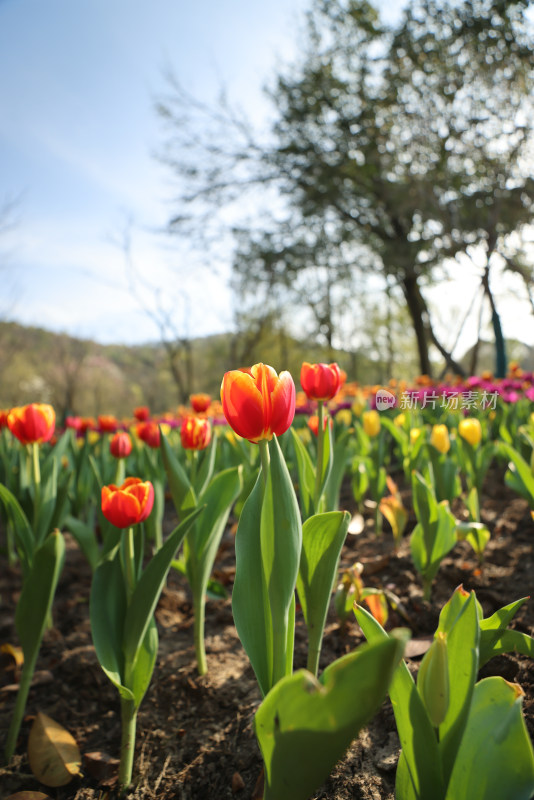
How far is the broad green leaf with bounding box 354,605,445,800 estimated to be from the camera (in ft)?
1.83

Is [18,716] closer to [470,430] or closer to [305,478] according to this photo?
[305,478]

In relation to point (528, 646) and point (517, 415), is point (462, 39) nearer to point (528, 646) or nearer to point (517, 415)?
point (517, 415)

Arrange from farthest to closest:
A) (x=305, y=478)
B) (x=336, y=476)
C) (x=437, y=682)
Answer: (x=336, y=476), (x=305, y=478), (x=437, y=682)

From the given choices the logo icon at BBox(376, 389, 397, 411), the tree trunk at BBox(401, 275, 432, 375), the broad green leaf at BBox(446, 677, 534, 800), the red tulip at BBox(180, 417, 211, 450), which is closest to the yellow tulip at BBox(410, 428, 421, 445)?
the logo icon at BBox(376, 389, 397, 411)

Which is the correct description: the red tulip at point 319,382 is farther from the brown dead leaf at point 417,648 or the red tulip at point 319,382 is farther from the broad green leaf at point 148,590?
the brown dead leaf at point 417,648

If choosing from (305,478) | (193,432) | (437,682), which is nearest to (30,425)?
(193,432)

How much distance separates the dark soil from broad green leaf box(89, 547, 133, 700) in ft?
0.73

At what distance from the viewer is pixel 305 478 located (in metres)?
1.17

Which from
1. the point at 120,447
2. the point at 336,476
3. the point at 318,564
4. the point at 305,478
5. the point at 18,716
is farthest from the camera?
the point at 120,447

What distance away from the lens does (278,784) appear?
538 millimetres

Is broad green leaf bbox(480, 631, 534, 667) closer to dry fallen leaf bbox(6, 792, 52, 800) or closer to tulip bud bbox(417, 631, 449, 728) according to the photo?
tulip bud bbox(417, 631, 449, 728)

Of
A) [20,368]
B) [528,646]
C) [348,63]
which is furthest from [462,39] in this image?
[20,368]

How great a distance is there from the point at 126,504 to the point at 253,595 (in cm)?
33

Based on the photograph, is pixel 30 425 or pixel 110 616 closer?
pixel 110 616
